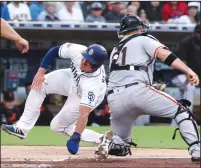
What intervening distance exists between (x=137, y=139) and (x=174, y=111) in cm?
310

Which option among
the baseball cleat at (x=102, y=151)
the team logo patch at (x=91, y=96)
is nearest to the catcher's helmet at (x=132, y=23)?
the team logo patch at (x=91, y=96)

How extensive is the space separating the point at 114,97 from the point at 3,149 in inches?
78.7

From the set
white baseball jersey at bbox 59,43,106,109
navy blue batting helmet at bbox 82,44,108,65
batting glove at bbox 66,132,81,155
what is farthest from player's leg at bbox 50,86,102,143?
batting glove at bbox 66,132,81,155

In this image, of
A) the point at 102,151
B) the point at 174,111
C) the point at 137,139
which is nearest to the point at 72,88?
the point at 102,151

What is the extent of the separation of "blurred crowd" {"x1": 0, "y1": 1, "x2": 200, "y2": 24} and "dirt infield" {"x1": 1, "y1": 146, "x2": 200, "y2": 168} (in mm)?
4118

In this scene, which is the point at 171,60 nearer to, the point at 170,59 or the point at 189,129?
the point at 170,59

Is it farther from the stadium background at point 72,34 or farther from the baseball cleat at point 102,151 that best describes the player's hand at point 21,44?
the stadium background at point 72,34

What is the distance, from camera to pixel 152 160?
760 centimetres

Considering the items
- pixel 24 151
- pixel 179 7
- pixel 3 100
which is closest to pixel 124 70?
pixel 24 151

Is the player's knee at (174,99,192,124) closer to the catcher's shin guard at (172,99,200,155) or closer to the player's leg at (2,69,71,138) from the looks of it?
the catcher's shin guard at (172,99,200,155)

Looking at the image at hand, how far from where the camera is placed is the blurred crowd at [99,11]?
1253 centimetres

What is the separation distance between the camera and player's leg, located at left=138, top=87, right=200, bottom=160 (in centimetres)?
701

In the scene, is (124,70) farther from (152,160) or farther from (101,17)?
(101,17)

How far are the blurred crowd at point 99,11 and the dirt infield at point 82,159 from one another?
412cm
